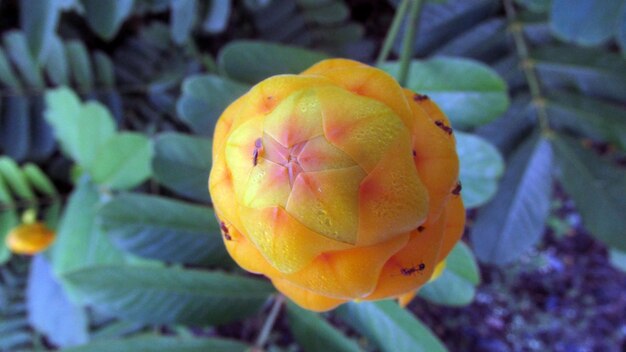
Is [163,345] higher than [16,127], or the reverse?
[16,127]

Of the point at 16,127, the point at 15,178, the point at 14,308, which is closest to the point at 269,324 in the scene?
the point at 15,178

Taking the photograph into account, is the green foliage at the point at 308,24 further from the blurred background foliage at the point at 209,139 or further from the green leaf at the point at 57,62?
the green leaf at the point at 57,62

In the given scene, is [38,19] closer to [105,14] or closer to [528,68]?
[105,14]

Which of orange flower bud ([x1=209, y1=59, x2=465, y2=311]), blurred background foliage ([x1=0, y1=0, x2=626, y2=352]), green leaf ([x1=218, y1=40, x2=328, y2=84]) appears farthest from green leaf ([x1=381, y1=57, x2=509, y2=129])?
orange flower bud ([x1=209, y1=59, x2=465, y2=311])

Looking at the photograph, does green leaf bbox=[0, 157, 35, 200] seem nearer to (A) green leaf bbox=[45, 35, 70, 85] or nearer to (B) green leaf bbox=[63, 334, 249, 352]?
(A) green leaf bbox=[45, 35, 70, 85]

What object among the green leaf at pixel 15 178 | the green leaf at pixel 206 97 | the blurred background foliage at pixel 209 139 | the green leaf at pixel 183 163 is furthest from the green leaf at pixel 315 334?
the green leaf at pixel 15 178

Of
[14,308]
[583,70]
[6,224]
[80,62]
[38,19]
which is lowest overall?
[14,308]

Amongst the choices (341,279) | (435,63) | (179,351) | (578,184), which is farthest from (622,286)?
(341,279)
